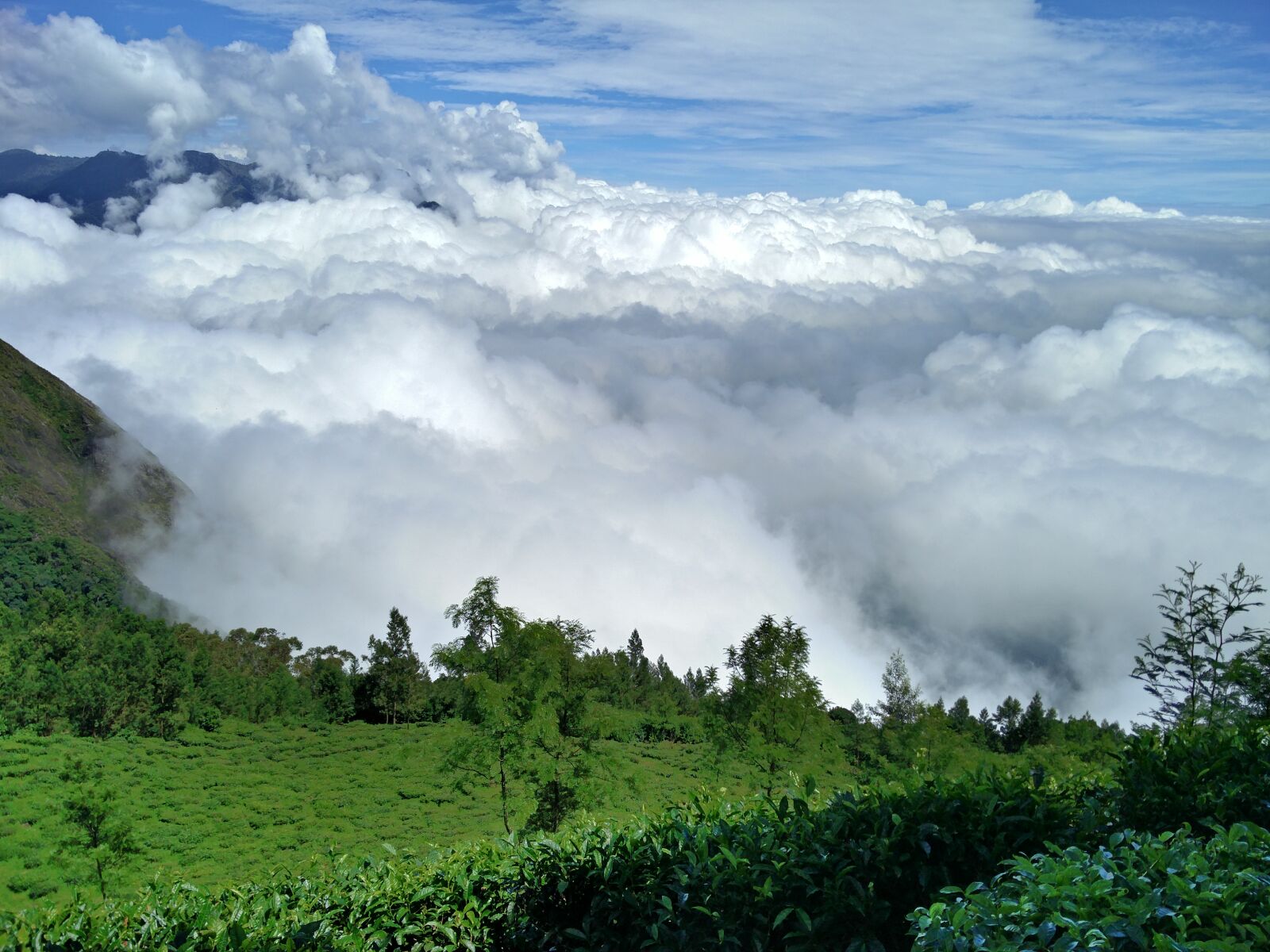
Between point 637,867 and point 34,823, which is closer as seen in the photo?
point 637,867

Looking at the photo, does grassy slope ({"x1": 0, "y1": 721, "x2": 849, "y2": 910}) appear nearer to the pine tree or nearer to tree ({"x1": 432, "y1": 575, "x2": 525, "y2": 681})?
tree ({"x1": 432, "y1": 575, "x2": 525, "y2": 681})

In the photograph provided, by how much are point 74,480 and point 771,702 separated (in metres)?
149

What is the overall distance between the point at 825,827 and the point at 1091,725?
2686cm

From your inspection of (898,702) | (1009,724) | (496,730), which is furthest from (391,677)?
(496,730)

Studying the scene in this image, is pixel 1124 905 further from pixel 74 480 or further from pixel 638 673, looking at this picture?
pixel 74 480

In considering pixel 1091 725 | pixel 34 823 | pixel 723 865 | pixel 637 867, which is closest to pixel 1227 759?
pixel 723 865

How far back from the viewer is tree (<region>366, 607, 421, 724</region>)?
5019 centimetres

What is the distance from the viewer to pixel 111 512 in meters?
148

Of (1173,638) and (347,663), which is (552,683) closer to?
(1173,638)

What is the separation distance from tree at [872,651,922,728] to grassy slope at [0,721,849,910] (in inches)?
95.1

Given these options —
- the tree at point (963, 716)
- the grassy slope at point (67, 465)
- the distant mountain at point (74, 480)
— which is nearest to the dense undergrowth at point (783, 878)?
the tree at point (963, 716)

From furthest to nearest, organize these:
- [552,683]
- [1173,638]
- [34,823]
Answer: [34,823]
[552,683]
[1173,638]

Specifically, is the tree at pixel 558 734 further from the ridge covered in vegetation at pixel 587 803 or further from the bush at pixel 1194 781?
the bush at pixel 1194 781

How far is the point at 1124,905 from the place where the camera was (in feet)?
12.1
